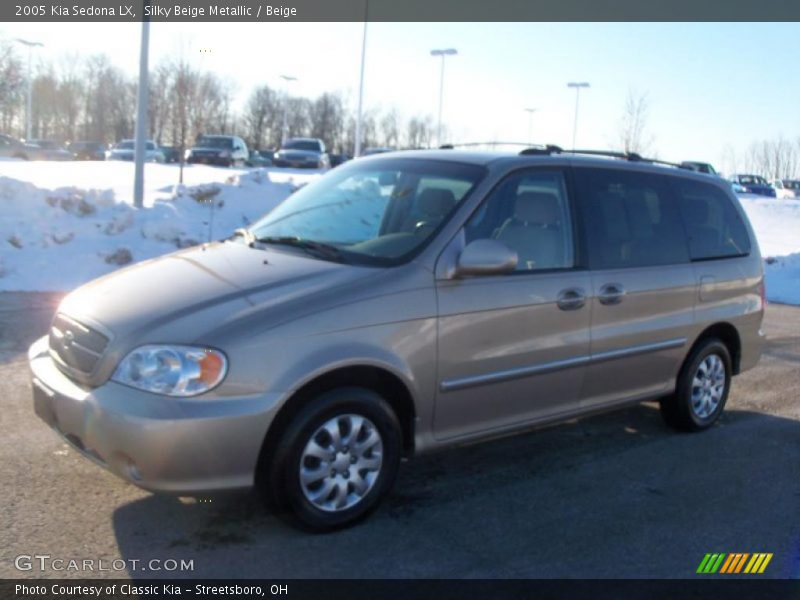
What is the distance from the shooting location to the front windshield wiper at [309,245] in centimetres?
452

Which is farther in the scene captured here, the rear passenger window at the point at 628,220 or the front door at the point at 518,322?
the rear passenger window at the point at 628,220

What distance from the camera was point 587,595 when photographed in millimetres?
3670

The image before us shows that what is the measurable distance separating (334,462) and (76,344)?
1.34m

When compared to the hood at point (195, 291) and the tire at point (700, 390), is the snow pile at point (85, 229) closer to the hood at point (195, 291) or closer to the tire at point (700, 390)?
the hood at point (195, 291)

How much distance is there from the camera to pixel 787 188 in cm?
5497

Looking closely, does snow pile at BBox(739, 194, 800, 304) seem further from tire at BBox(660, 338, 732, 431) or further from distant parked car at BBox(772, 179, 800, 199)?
tire at BBox(660, 338, 732, 431)

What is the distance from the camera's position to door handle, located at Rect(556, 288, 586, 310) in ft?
16.1

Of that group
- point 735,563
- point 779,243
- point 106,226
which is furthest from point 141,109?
point 779,243

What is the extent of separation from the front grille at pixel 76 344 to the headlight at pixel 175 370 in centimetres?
23

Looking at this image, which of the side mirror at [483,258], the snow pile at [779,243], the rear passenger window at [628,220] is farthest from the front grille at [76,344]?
the snow pile at [779,243]

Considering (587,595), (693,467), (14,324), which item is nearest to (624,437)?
(693,467)

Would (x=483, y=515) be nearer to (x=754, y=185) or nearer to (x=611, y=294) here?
(x=611, y=294)

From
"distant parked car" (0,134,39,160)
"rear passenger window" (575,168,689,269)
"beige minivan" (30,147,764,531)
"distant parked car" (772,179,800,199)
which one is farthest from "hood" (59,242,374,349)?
"distant parked car" (772,179,800,199)

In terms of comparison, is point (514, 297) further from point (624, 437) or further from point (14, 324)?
point (14, 324)
